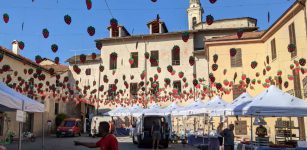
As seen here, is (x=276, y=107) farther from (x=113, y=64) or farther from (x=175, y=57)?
(x=113, y=64)

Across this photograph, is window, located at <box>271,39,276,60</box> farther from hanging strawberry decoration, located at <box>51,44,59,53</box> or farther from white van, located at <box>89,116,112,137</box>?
hanging strawberry decoration, located at <box>51,44,59,53</box>

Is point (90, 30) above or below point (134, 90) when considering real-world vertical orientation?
above

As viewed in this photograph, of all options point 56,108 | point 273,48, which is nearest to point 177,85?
point 273,48

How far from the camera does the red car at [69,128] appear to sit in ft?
105

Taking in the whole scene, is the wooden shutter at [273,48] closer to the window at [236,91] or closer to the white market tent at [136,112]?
the window at [236,91]

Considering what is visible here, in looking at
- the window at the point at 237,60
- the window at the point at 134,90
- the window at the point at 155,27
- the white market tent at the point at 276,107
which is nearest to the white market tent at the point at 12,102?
the white market tent at the point at 276,107

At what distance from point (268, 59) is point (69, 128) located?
18912 millimetres

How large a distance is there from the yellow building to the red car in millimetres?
13803

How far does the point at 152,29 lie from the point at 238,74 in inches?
611

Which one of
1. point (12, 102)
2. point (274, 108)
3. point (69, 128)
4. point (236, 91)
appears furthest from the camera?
point (69, 128)

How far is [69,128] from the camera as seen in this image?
106 ft

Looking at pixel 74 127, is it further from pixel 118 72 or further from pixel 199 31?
pixel 199 31

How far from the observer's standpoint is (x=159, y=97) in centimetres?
3756

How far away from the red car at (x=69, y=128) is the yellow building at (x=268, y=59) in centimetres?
1380
